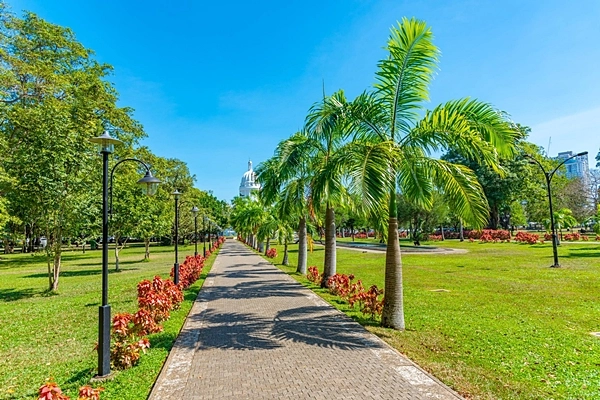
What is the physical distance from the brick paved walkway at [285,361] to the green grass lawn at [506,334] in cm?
55

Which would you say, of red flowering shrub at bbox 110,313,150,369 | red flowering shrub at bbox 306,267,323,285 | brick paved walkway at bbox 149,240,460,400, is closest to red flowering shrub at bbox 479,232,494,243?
red flowering shrub at bbox 306,267,323,285

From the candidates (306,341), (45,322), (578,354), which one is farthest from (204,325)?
(578,354)

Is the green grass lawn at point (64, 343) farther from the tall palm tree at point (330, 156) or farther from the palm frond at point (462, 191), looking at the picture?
the palm frond at point (462, 191)

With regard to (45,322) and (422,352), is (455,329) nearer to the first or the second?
(422,352)

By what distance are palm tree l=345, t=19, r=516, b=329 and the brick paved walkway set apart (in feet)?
5.58

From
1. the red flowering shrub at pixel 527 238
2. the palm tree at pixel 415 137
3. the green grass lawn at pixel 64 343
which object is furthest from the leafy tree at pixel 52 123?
the red flowering shrub at pixel 527 238

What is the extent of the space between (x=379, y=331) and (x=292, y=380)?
2.93 meters

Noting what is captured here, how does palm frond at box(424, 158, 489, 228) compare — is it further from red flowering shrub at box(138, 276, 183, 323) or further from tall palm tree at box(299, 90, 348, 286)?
red flowering shrub at box(138, 276, 183, 323)

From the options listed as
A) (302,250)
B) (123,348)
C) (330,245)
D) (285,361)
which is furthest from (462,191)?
(302,250)

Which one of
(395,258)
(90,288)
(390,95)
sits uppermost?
(390,95)

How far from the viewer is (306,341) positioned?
6969 mm

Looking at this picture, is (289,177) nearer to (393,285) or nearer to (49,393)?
(393,285)

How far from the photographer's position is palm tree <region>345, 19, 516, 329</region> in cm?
727

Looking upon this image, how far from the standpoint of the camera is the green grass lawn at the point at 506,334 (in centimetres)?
487
